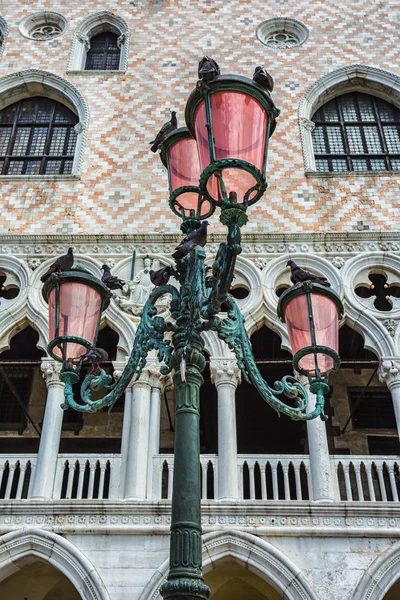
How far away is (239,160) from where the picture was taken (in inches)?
157

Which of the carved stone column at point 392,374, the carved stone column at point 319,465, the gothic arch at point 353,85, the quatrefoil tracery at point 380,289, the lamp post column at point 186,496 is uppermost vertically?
the gothic arch at point 353,85

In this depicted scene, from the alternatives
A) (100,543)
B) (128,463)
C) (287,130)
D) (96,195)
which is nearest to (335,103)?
(287,130)

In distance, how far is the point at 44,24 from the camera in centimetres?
1353

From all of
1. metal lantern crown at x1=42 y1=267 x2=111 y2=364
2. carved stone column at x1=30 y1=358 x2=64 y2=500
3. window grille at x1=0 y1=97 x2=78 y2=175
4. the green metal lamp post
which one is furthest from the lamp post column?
window grille at x1=0 y1=97 x2=78 y2=175

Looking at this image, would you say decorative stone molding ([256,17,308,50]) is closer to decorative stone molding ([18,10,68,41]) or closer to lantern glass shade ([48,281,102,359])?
decorative stone molding ([18,10,68,41])

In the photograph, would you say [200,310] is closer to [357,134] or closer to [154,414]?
[154,414]

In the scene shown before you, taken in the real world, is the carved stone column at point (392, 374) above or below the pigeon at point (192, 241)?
above

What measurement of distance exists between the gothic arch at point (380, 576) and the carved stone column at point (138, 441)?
8.17 feet

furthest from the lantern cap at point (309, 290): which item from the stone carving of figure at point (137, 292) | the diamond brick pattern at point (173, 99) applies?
the diamond brick pattern at point (173, 99)

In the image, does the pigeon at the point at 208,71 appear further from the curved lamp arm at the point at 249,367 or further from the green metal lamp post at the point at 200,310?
the curved lamp arm at the point at 249,367

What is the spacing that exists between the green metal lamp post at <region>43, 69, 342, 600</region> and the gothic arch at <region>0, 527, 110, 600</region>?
321 cm

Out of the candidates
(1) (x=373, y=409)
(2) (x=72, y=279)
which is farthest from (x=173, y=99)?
(2) (x=72, y=279)

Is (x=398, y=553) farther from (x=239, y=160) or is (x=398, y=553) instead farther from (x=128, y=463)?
(x=239, y=160)

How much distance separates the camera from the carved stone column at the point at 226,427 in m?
7.82
